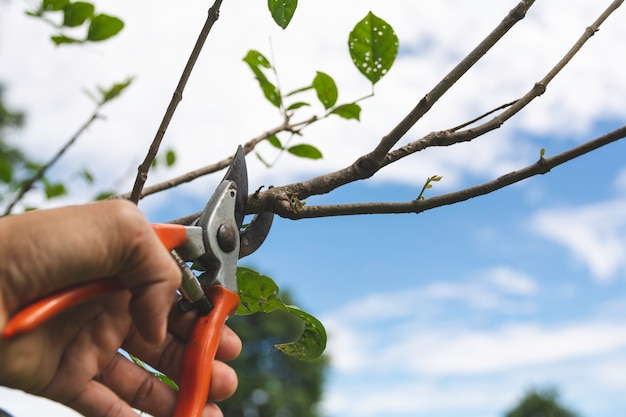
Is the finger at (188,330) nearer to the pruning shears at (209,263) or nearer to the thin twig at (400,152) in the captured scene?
the pruning shears at (209,263)

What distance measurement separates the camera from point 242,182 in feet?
6.54

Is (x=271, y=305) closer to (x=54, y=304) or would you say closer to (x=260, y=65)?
(x=54, y=304)

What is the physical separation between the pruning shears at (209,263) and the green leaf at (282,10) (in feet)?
1.61

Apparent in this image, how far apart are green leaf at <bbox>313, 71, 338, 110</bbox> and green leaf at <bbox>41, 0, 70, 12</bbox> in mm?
850

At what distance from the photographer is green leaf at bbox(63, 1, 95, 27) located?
2.20 meters

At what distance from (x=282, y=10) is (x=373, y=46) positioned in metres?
0.52

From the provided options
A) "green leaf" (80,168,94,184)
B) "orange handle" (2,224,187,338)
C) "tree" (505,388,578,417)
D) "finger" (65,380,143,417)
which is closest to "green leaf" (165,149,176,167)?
"green leaf" (80,168,94,184)

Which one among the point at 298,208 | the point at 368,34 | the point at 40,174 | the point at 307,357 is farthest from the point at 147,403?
the point at 40,174

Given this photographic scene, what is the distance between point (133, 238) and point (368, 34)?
3.62 ft

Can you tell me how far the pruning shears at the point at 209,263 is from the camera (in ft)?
5.41

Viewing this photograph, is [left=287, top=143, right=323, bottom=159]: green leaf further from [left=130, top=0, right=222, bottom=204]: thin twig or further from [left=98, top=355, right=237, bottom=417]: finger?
[left=98, top=355, right=237, bottom=417]: finger

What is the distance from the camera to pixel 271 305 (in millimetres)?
1898

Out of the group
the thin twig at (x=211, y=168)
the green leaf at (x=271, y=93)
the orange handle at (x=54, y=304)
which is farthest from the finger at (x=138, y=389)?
the green leaf at (x=271, y=93)

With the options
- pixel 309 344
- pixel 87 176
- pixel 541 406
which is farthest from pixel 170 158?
pixel 541 406
